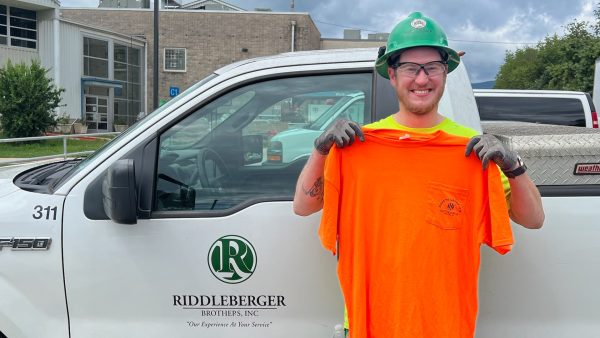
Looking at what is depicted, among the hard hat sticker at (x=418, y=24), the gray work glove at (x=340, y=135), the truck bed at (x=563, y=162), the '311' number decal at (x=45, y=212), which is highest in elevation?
the hard hat sticker at (x=418, y=24)

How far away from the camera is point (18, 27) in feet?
92.0

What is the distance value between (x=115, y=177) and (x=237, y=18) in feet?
119

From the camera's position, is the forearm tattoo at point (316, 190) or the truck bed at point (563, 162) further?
the truck bed at point (563, 162)

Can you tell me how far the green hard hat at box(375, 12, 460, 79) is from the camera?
1.85 meters

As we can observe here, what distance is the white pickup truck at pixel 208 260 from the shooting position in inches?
89.2

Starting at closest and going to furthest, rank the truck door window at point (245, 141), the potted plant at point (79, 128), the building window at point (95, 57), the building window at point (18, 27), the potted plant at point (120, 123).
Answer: the truck door window at point (245, 141)
the building window at point (18, 27)
the potted plant at point (79, 128)
the building window at point (95, 57)
the potted plant at point (120, 123)

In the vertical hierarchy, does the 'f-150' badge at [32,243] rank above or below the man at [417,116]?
below

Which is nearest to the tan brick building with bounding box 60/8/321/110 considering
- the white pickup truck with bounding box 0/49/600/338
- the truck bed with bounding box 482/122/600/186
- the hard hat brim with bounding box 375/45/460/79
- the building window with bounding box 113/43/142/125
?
the building window with bounding box 113/43/142/125

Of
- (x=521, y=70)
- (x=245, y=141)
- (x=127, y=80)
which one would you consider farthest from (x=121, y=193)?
(x=521, y=70)

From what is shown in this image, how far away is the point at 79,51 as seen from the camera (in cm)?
3080

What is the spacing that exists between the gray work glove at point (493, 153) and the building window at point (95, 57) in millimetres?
33073

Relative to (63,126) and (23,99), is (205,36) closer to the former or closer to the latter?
(63,126)

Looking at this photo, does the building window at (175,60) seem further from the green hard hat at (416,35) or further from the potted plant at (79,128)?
the green hard hat at (416,35)

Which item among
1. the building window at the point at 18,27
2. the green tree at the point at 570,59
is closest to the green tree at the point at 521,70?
the green tree at the point at 570,59
